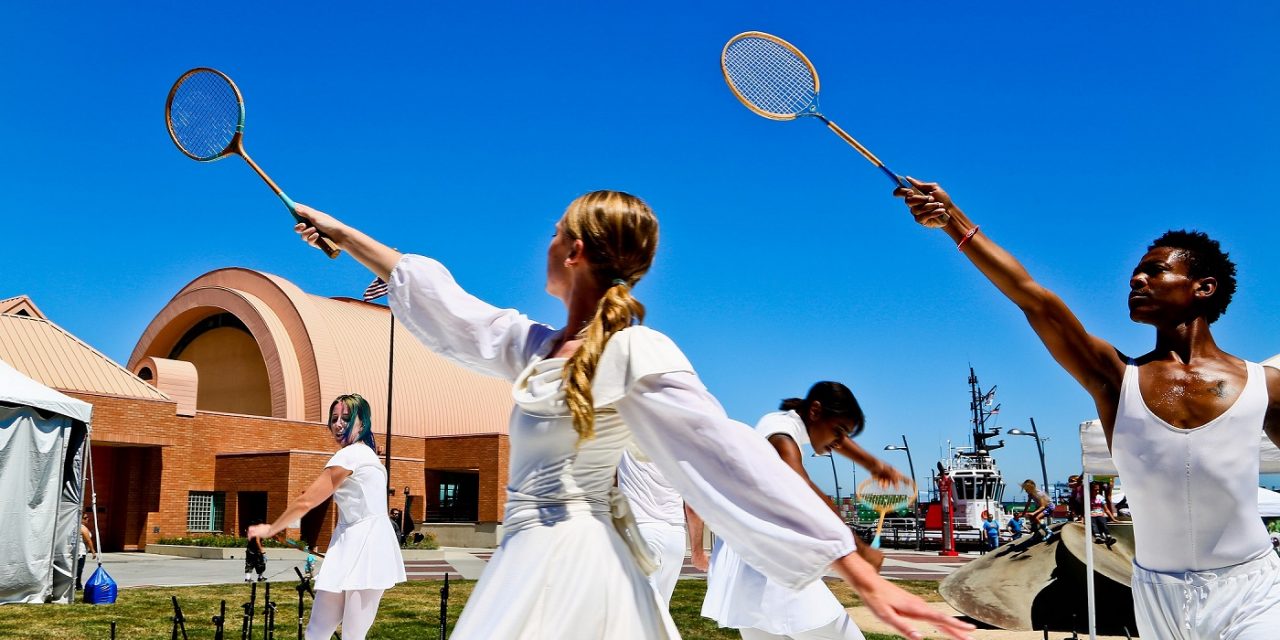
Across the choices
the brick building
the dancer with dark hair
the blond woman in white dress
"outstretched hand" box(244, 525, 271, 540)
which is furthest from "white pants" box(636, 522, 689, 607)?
the brick building

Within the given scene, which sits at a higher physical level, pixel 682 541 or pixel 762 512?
pixel 762 512

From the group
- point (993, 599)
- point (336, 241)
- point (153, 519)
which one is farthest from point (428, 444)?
point (336, 241)

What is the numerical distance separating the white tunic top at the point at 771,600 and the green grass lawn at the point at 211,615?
5.67 m

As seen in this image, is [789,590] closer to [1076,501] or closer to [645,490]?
[645,490]

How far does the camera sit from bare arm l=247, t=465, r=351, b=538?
18.2ft

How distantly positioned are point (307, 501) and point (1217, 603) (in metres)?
4.87

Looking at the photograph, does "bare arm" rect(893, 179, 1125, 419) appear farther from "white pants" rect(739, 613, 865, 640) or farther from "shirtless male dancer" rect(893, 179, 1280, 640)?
"white pants" rect(739, 613, 865, 640)

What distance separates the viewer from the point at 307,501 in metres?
6.21

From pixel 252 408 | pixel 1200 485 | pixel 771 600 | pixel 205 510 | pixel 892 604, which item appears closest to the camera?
pixel 892 604

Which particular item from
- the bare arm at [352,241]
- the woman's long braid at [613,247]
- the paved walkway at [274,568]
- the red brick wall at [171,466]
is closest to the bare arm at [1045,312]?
the woman's long braid at [613,247]

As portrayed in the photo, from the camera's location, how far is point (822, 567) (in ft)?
6.93

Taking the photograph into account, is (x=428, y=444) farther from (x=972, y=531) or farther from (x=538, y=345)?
(x=538, y=345)

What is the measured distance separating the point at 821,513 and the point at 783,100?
3.42m

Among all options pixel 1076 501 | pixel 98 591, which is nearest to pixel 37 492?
pixel 98 591
